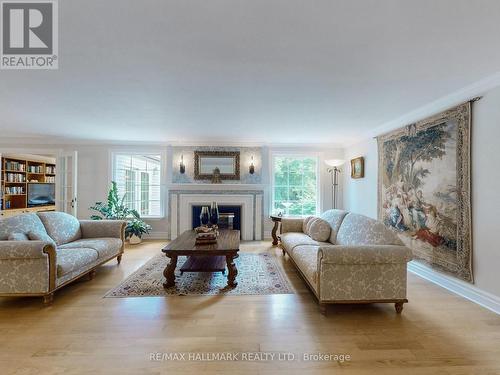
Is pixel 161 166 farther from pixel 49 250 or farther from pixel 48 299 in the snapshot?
pixel 48 299

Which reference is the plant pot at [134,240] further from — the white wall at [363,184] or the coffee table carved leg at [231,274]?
the white wall at [363,184]

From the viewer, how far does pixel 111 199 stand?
4957mm

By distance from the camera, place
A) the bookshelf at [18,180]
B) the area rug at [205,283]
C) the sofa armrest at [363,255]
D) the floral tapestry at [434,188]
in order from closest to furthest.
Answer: the sofa armrest at [363,255]
the floral tapestry at [434,188]
the area rug at [205,283]
the bookshelf at [18,180]

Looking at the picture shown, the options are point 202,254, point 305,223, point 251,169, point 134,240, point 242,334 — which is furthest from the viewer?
point 251,169

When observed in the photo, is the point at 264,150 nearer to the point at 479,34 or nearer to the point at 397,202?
the point at 397,202

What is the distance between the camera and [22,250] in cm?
230

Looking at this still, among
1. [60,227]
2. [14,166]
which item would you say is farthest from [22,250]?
[14,166]

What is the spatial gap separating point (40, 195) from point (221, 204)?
218 inches

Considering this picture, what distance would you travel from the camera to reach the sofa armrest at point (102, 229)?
3.68 m

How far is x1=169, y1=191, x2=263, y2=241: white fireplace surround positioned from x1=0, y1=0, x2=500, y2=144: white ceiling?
2084 mm

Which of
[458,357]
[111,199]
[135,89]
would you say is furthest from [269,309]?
[111,199]

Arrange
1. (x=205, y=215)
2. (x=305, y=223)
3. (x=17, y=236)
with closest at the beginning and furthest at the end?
(x=17, y=236) < (x=205, y=215) < (x=305, y=223)

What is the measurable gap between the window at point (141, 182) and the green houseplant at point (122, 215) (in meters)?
0.34

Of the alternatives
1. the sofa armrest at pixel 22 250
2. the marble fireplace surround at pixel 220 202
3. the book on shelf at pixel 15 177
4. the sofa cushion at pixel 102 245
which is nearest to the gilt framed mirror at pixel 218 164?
the marble fireplace surround at pixel 220 202
